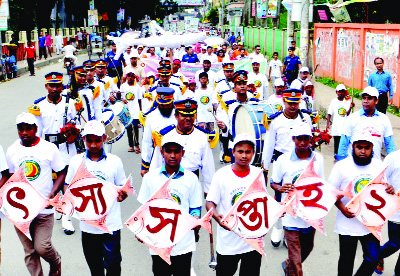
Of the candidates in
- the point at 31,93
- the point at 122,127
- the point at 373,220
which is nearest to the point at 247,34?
the point at 31,93

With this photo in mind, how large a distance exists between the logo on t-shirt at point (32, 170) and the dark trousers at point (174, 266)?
154 cm

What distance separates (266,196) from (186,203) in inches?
27.9

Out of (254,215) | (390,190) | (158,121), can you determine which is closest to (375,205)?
(390,190)

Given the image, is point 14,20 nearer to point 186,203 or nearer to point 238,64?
point 238,64

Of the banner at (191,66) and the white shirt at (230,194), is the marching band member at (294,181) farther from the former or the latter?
the banner at (191,66)

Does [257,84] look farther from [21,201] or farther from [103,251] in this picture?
[21,201]

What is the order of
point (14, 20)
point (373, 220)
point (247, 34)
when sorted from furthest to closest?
point (247, 34) < point (14, 20) < point (373, 220)

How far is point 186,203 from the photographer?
4.67 m

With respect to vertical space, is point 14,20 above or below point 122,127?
above

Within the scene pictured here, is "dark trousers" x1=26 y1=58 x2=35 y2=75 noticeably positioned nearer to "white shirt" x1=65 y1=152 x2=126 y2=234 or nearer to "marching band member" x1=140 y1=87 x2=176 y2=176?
"marching band member" x1=140 y1=87 x2=176 y2=176

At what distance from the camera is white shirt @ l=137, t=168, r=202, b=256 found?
15.1 ft

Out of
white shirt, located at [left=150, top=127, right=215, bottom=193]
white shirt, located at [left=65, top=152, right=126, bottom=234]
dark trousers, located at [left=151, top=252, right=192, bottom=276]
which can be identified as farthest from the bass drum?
dark trousers, located at [left=151, top=252, right=192, bottom=276]

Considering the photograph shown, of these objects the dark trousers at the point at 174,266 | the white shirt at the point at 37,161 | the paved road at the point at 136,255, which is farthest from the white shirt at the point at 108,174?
the paved road at the point at 136,255

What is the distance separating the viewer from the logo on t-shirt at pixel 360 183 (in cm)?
491
